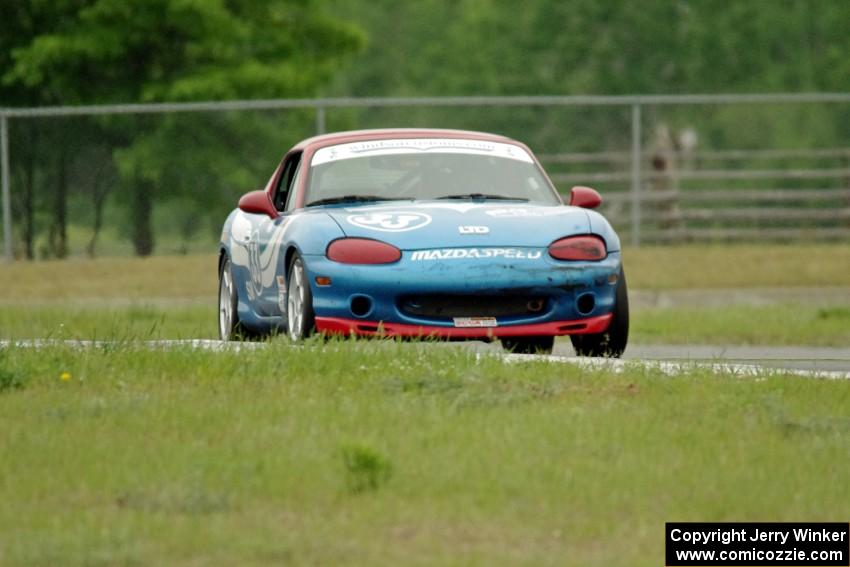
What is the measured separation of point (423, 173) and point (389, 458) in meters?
5.31

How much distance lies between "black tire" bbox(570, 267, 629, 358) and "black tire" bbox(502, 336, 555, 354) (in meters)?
0.19

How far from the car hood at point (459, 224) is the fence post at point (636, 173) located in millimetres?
9468

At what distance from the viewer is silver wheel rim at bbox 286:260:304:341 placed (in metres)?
10.3

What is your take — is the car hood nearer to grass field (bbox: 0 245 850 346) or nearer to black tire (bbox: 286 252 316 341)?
black tire (bbox: 286 252 316 341)

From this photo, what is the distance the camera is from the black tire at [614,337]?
34.6 feet

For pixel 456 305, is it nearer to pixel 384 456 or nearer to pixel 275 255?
pixel 275 255

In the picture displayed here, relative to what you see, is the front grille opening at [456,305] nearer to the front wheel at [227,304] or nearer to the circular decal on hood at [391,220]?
the circular decal on hood at [391,220]

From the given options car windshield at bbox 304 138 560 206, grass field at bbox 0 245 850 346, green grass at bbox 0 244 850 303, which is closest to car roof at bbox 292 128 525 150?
car windshield at bbox 304 138 560 206

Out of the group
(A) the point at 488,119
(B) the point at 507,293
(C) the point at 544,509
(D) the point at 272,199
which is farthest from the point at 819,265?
(C) the point at 544,509

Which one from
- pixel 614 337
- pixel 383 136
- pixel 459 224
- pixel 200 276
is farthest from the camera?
pixel 200 276

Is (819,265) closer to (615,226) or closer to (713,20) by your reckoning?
(615,226)

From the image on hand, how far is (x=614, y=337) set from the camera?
1062 centimetres

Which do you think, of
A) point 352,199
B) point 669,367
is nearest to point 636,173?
point 352,199

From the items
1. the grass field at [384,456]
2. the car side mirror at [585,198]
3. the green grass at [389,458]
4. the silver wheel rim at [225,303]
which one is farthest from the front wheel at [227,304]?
the green grass at [389,458]
